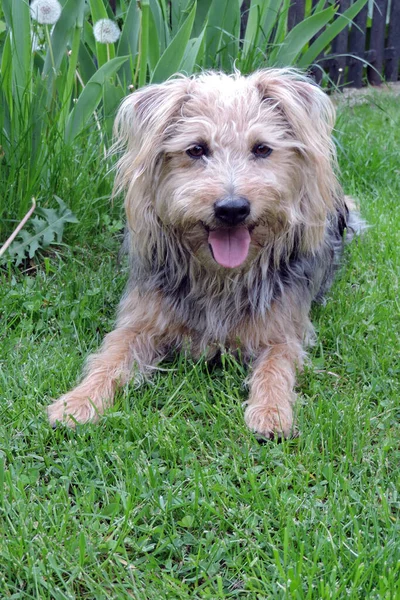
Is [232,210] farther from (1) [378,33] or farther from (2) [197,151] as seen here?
(1) [378,33]

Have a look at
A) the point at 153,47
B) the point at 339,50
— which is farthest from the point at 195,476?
the point at 339,50

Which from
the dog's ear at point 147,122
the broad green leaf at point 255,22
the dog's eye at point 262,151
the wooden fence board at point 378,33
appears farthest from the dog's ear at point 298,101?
the wooden fence board at point 378,33

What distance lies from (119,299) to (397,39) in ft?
20.7

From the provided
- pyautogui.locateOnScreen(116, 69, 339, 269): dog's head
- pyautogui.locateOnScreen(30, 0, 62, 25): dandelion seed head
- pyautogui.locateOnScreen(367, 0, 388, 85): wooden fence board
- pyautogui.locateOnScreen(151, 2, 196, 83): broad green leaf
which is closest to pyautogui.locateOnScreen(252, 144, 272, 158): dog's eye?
pyautogui.locateOnScreen(116, 69, 339, 269): dog's head

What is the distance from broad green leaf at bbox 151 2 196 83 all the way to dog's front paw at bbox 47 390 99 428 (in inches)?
79.7

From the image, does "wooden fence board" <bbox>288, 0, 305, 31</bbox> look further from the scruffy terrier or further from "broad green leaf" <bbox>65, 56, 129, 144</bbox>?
the scruffy terrier

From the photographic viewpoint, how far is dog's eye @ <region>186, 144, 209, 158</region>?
2688 millimetres

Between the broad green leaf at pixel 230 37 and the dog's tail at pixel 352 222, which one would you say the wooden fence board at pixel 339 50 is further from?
the dog's tail at pixel 352 222

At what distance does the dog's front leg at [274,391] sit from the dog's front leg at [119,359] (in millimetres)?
452

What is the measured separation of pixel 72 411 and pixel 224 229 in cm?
85

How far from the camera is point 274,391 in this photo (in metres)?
2.64

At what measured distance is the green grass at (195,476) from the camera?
193 cm

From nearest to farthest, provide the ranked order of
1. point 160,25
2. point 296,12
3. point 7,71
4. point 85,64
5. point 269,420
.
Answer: point 269,420
point 7,71
point 160,25
point 85,64
point 296,12

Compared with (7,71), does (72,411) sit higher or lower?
lower
